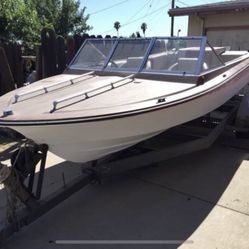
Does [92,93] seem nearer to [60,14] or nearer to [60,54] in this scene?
[60,54]

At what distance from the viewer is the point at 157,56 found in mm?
4516

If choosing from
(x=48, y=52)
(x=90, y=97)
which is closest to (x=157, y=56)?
(x=90, y=97)

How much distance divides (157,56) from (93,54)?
115 cm

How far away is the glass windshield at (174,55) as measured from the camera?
4.35 m

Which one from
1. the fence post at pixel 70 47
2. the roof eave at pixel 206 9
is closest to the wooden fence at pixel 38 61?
the fence post at pixel 70 47

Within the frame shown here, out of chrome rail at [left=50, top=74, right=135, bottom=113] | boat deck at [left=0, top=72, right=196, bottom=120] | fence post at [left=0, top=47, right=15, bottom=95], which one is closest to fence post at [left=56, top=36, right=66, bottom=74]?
fence post at [left=0, top=47, right=15, bottom=95]

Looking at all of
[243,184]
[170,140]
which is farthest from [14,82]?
[243,184]

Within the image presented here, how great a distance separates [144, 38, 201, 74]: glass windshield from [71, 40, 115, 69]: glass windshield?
0.79 m

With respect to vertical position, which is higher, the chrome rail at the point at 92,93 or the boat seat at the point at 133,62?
the boat seat at the point at 133,62

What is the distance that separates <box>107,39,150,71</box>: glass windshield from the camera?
4613 mm

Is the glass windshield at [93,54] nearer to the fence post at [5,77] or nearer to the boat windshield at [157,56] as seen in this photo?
the boat windshield at [157,56]

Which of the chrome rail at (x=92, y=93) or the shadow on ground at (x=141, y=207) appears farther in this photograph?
the chrome rail at (x=92, y=93)

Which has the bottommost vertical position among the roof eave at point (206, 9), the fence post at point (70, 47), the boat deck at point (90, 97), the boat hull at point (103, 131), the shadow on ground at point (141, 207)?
the shadow on ground at point (141, 207)

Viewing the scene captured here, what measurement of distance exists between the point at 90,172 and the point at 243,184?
6.28 ft
